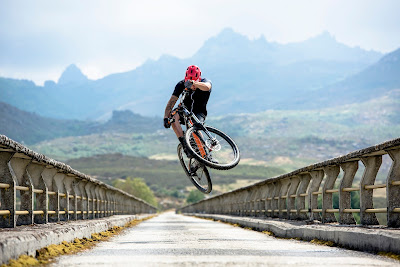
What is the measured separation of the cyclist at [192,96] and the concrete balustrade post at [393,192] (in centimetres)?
578

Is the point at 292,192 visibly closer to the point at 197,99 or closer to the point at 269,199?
the point at 269,199

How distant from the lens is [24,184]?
37.1ft

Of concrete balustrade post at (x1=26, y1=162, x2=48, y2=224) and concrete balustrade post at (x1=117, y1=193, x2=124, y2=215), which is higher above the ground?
concrete balustrade post at (x1=117, y1=193, x2=124, y2=215)

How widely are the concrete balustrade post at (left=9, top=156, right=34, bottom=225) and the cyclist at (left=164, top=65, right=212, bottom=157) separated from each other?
423cm

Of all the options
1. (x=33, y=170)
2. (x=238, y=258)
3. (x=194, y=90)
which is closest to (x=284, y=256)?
(x=238, y=258)

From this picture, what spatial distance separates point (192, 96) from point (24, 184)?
5.13 m

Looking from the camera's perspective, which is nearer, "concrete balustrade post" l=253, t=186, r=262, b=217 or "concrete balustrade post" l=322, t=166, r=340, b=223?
"concrete balustrade post" l=322, t=166, r=340, b=223

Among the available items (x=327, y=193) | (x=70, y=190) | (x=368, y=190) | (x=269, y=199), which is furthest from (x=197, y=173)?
(x=368, y=190)

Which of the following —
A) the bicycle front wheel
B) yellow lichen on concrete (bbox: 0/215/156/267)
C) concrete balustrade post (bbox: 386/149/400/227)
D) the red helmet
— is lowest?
yellow lichen on concrete (bbox: 0/215/156/267)

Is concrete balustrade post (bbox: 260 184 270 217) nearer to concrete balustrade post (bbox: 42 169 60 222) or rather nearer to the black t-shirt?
the black t-shirt

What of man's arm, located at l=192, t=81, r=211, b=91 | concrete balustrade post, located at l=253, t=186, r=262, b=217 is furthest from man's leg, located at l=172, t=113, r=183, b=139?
concrete balustrade post, located at l=253, t=186, r=262, b=217

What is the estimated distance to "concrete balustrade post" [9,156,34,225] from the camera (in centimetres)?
1097

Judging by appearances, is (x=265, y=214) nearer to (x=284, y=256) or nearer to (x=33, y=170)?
(x=33, y=170)

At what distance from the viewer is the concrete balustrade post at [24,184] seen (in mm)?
10969
